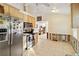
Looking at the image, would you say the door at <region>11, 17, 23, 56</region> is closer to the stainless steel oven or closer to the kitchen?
the kitchen

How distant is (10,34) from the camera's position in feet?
8.11

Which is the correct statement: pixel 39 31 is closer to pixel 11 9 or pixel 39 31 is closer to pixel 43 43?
pixel 43 43

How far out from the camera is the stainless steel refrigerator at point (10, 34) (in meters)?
2.27

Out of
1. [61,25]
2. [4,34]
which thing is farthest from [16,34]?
[61,25]

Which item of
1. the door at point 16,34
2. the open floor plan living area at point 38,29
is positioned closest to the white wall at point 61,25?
the open floor plan living area at point 38,29

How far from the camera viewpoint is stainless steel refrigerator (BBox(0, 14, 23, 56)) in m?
2.27

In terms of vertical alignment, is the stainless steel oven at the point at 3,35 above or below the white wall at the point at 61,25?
below

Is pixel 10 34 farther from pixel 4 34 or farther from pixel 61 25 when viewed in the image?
pixel 61 25

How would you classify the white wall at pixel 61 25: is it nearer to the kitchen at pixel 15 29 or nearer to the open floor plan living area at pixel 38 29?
the open floor plan living area at pixel 38 29

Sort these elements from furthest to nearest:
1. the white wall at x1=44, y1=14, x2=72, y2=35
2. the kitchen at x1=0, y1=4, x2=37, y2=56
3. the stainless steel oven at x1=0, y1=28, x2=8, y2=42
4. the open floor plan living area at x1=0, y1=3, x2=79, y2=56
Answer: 1. the white wall at x1=44, y1=14, x2=72, y2=35
2. the open floor plan living area at x1=0, y1=3, x2=79, y2=56
3. the kitchen at x1=0, y1=4, x2=37, y2=56
4. the stainless steel oven at x1=0, y1=28, x2=8, y2=42

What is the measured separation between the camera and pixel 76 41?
274 cm

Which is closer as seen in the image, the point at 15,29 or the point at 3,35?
A: the point at 3,35

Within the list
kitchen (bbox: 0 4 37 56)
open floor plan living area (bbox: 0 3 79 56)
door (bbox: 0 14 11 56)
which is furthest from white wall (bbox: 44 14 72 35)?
door (bbox: 0 14 11 56)

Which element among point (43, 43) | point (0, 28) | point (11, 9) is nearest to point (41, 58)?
point (0, 28)
